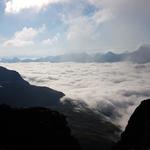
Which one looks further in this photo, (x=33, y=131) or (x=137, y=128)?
(x=33, y=131)

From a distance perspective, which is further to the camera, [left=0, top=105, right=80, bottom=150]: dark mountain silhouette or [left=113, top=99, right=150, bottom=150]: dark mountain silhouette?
[left=0, top=105, right=80, bottom=150]: dark mountain silhouette

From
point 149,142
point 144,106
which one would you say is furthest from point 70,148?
point 149,142

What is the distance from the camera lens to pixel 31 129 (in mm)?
108625

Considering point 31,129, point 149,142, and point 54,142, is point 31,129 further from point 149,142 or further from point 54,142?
point 149,142

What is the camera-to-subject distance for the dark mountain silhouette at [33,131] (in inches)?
3984

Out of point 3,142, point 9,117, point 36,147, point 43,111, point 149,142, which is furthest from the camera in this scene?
point 43,111

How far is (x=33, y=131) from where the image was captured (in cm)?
10812

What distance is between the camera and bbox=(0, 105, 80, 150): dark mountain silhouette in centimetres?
10119

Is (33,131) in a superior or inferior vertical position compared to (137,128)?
inferior

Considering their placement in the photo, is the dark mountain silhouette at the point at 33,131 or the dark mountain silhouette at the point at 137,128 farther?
the dark mountain silhouette at the point at 33,131

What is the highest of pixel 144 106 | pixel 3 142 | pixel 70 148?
pixel 144 106

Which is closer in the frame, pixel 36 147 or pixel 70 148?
pixel 36 147

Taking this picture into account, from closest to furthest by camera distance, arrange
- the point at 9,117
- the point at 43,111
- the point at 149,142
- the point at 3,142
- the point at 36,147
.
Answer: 1. the point at 149,142
2. the point at 3,142
3. the point at 36,147
4. the point at 9,117
5. the point at 43,111

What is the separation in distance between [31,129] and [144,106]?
123 ft
